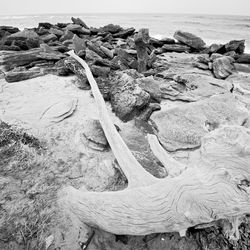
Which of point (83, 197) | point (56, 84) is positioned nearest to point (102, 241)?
point (83, 197)

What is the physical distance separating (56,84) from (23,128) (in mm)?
1720

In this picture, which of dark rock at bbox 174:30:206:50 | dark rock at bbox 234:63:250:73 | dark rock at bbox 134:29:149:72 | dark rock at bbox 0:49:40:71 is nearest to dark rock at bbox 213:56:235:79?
dark rock at bbox 234:63:250:73

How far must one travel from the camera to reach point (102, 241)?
1601 mm

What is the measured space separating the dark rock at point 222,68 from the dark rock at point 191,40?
3081 millimetres

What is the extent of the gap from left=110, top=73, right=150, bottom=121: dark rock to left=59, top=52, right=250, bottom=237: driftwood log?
1.50m

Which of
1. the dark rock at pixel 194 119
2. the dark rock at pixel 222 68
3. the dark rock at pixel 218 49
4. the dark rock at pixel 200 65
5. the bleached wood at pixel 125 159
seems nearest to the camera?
the bleached wood at pixel 125 159

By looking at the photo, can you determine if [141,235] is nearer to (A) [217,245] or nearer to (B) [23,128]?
(A) [217,245]

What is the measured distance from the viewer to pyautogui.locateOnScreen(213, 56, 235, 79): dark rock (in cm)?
518

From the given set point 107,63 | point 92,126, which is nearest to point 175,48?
point 107,63

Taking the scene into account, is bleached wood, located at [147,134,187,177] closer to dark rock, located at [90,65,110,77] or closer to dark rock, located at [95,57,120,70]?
dark rock, located at [90,65,110,77]

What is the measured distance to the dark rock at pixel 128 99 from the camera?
3072 mm

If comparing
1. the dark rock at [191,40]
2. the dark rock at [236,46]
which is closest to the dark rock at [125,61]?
the dark rock at [191,40]

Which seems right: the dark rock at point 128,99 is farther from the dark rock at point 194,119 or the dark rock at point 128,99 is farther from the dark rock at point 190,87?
the dark rock at point 190,87

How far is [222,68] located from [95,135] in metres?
4.66
